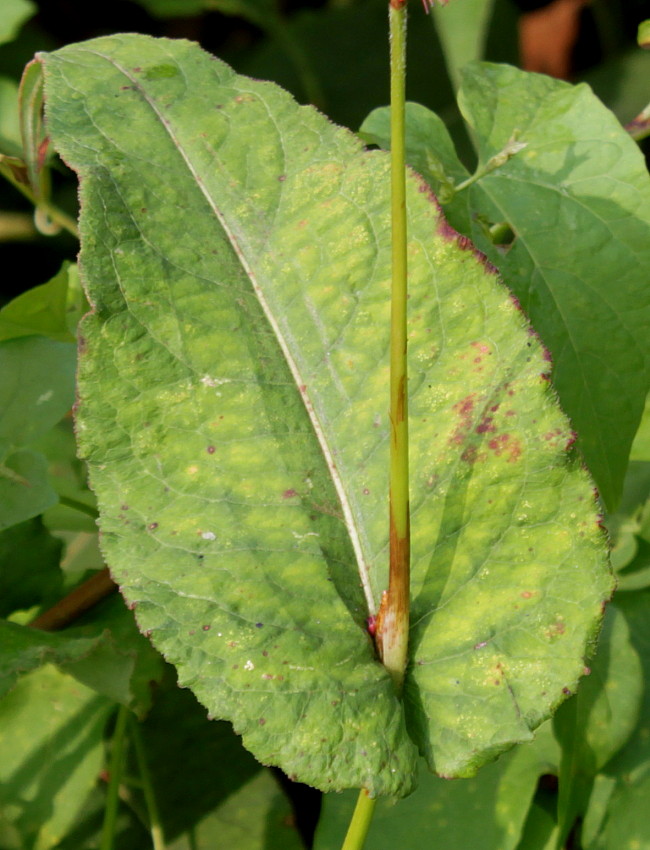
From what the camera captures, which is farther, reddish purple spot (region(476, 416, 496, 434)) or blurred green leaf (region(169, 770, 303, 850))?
blurred green leaf (region(169, 770, 303, 850))

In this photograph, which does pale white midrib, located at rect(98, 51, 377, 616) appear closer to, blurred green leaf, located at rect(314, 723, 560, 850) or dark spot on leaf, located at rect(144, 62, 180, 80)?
dark spot on leaf, located at rect(144, 62, 180, 80)

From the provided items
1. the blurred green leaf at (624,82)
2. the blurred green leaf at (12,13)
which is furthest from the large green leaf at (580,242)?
the blurred green leaf at (624,82)

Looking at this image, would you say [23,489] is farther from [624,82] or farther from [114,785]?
[624,82]

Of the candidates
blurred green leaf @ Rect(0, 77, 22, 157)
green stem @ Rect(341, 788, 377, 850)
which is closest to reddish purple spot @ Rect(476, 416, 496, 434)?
green stem @ Rect(341, 788, 377, 850)

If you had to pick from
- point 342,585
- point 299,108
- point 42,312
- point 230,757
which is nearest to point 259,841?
point 230,757

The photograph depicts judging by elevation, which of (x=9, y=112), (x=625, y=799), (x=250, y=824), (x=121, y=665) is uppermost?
(x=9, y=112)

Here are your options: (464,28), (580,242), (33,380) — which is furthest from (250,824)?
(464,28)

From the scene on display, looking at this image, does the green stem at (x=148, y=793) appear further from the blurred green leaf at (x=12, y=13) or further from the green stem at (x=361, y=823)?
the blurred green leaf at (x=12, y=13)
